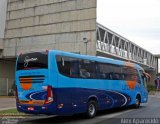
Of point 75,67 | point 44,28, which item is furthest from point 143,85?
point 44,28

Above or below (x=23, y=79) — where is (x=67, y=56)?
above

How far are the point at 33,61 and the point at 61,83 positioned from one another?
1551 mm

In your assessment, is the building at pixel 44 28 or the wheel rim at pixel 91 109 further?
the building at pixel 44 28

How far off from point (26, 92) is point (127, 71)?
7994mm

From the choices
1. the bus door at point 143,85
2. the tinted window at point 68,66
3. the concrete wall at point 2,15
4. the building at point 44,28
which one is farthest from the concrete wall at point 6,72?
the tinted window at point 68,66

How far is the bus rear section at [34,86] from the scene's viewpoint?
13508mm

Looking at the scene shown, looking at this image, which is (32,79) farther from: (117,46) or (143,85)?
(117,46)

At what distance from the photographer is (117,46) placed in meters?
50.7

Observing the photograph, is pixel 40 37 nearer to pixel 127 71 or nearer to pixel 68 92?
pixel 127 71

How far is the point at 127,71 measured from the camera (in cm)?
2028

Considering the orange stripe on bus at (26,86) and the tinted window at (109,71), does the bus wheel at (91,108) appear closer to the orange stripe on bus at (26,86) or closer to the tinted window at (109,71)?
the tinted window at (109,71)

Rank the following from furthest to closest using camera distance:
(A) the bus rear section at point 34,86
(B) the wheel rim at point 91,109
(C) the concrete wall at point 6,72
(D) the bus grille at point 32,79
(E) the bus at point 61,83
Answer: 1. (C) the concrete wall at point 6,72
2. (B) the wheel rim at point 91,109
3. (D) the bus grille at point 32,79
4. (E) the bus at point 61,83
5. (A) the bus rear section at point 34,86

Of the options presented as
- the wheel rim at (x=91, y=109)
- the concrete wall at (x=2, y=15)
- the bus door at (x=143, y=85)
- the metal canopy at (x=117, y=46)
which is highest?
the concrete wall at (x=2, y=15)

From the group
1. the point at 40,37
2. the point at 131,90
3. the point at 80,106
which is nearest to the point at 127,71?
the point at 131,90
